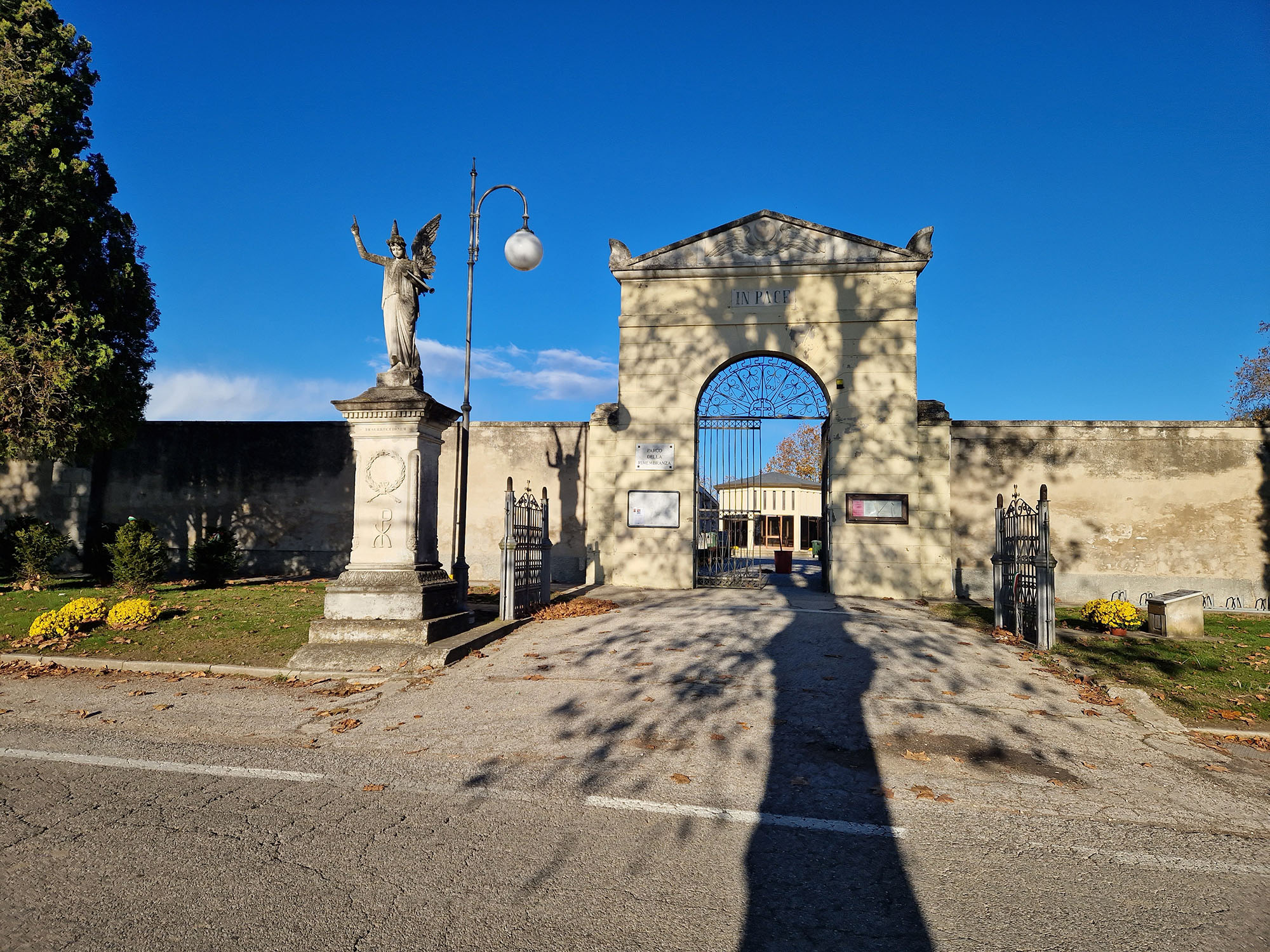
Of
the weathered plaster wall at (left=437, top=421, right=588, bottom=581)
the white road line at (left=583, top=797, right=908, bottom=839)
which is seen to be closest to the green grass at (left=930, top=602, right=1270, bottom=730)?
the white road line at (left=583, top=797, right=908, bottom=839)

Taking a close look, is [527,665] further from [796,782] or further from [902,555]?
[902,555]

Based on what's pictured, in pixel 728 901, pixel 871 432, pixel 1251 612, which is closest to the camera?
pixel 728 901

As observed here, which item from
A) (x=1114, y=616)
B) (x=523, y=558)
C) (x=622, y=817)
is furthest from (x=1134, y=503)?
(x=622, y=817)

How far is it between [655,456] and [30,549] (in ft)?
40.4

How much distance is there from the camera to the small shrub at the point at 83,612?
8.76 metres

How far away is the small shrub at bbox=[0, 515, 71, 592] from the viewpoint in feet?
44.5

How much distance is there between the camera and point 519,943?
265 cm

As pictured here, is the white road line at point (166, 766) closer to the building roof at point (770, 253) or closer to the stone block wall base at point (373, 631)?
the stone block wall base at point (373, 631)

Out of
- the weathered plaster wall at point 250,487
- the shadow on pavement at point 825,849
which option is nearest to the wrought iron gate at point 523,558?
the shadow on pavement at point 825,849

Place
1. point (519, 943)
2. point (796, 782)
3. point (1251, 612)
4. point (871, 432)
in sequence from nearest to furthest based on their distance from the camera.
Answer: point (519, 943) < point (796, 782) < point (1251, 612) < point (871, 432)

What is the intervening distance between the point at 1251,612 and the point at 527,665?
13792 millimetres

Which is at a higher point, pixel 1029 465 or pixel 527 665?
pixel 1029 465

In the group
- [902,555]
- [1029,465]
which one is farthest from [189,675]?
[1029,465]

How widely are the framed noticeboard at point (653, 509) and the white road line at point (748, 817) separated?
1048 centimetres
